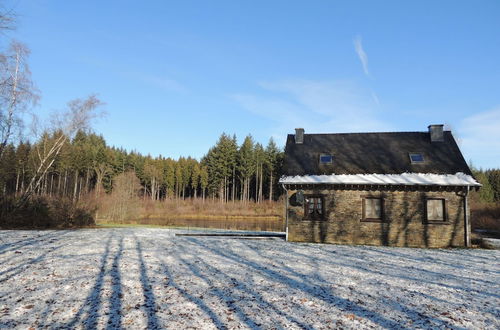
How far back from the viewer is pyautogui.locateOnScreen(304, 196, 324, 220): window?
16.9 meters

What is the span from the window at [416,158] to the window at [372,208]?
11.1 feet

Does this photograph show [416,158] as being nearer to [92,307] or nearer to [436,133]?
[436,133]

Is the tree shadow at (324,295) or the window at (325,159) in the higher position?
the window at (325,159)

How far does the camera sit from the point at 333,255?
12586 millimetres

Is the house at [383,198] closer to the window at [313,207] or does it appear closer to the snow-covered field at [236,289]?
the window at [313,207]

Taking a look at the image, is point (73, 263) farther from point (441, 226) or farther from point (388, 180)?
point (441, 226)

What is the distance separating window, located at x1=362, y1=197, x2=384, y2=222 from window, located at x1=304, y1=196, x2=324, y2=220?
7.39 ft

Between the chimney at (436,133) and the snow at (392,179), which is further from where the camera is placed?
the chimney at (436,133)

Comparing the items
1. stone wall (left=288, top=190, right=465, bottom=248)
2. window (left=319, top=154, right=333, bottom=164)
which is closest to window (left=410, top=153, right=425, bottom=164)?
stone wall (left=288, top=190, right=465, bottom=248)

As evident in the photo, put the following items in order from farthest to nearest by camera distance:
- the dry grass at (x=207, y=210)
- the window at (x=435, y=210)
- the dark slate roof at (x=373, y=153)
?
the dry grass at (x=207, y=210) < the dark slate roof at (x=373, y=153) < the window at (x=435, y=210)

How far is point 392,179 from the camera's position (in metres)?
16.3

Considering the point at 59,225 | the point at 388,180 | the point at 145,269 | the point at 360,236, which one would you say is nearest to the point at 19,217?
the point at 59,225

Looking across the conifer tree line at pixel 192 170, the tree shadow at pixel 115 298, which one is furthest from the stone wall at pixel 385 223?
the conifer tree line at pixel 192 170

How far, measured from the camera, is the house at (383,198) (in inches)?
623
